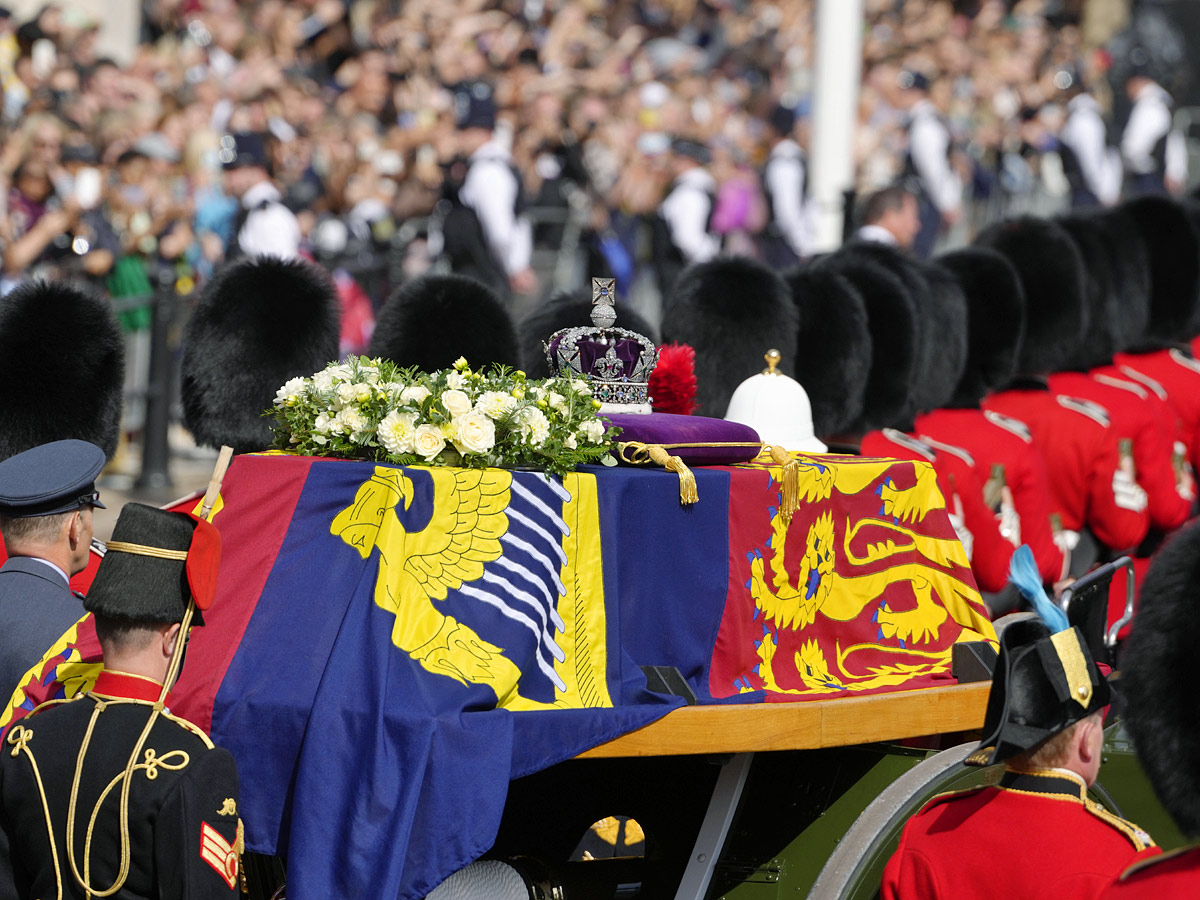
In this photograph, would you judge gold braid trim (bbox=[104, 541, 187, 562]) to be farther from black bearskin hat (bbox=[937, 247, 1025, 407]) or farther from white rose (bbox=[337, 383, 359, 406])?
black bearskin hat (bbox=[937, 247, 1025, 407])

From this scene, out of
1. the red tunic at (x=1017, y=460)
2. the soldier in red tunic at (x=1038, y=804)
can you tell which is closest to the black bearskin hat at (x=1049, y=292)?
the red tunic at (x=1017, y=460)

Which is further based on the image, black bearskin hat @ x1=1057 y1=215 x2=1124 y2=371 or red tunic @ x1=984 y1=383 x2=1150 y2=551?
black bearskin hat @ x1=1057 y1=215 x2=1124 y2=371

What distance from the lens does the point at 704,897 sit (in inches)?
151

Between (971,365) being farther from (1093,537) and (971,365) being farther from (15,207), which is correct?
(15,207)

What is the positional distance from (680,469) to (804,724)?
2.05 ft

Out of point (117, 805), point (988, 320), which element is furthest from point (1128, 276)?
point (117, 805)

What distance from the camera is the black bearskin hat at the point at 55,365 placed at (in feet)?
14.5

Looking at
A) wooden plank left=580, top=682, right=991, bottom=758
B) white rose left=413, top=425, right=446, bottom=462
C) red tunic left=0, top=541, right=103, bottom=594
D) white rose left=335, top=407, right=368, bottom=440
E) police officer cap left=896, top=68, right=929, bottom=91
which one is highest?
police officer cap left=896, top=68, right=929, bottom=91

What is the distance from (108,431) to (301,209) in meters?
6.21

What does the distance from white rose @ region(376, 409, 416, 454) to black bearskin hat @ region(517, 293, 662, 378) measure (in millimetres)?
1625

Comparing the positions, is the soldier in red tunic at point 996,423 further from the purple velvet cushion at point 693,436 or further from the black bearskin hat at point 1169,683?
the black bearskin hat at point 1169,683

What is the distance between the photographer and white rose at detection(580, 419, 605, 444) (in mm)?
3748

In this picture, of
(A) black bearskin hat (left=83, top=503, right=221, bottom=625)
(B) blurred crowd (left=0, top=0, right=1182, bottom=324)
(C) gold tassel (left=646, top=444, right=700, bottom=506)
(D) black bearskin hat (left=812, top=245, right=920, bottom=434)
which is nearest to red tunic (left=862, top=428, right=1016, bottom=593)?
(D) black bearskin hat (left=812, top=245, right=920, bottom=434)

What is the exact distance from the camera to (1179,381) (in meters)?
7.68
